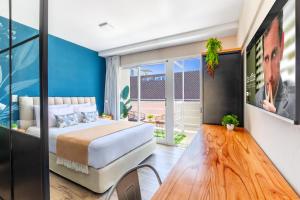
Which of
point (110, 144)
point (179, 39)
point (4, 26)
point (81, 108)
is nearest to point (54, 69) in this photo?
point (81, 108)

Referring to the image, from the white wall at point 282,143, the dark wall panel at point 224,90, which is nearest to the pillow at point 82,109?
the dark wall panel at point 224,90

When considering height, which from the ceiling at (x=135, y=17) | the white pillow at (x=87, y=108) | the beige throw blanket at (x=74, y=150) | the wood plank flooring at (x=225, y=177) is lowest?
the beige throw blanket at (x=74, y=150)

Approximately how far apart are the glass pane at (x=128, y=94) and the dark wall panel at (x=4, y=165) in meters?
3.30

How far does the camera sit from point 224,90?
228cm

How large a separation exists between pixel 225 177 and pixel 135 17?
9.09ft

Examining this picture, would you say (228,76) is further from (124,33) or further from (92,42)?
(92,42)

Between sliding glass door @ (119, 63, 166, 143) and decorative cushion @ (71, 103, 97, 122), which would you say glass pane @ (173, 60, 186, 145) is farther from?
decorative cushion @ (71, 103, 97, 122)

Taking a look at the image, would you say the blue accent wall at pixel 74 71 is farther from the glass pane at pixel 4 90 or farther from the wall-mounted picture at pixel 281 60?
the wall-mounted picture at pixel 281 60

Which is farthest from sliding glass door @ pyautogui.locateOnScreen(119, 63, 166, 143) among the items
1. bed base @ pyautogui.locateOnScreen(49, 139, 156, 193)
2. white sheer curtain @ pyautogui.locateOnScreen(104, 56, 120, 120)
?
bed base @ pyautogui.locateOnScreen(49, 139, 156, 193)

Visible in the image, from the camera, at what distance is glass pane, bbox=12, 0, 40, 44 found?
57.0 inches

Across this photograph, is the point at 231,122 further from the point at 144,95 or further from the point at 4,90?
the point at 144,95

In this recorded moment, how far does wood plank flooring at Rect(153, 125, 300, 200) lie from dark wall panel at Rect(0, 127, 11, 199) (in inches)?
75.5

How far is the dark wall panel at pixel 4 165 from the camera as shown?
1.76 m

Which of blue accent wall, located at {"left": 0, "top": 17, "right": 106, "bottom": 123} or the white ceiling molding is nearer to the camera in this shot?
blue accent wall, located at {"left": 0, "top": 17, "right": 106, "bottom": 123}
